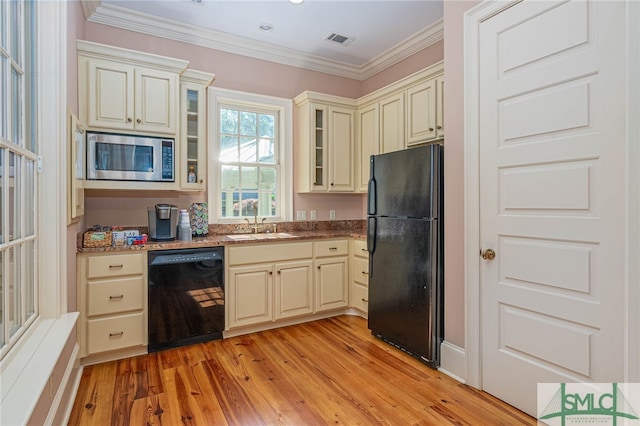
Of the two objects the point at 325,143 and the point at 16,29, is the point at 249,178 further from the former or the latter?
the point at 16,29

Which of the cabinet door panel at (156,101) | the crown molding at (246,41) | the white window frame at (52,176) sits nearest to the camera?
the white window frame at (52,176)

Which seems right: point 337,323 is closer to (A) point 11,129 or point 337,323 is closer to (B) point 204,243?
(B) point 204,243

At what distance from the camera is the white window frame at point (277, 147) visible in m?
3.49

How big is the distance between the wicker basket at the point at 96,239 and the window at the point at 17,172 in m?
0.80

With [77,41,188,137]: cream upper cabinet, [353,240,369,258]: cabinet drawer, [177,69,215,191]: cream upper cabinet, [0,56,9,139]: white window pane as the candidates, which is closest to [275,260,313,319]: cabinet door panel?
[353,240,369,258]: cabinet drawer

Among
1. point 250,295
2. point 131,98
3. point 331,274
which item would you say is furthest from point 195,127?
point 331,274

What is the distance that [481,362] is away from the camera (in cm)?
218

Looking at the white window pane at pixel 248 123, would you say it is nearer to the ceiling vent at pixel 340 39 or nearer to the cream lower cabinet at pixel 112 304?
the ceiling vent at pixel 340 39

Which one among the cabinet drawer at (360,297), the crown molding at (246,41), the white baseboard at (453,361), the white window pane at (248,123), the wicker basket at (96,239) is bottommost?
the white baseboard at (453,361)

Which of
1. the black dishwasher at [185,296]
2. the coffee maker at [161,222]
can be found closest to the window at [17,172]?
the black dishwasher at [185,296]

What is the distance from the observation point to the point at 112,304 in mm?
2566

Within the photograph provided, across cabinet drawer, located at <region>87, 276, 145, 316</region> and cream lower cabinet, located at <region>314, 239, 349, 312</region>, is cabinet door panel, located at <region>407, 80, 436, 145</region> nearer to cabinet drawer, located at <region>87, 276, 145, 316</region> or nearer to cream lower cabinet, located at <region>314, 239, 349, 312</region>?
cream lower cabinet, located at <region>314, 239, 349, 312</region>

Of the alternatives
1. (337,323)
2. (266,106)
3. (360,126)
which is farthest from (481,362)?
(266,106)

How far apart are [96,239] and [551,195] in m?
3.03
